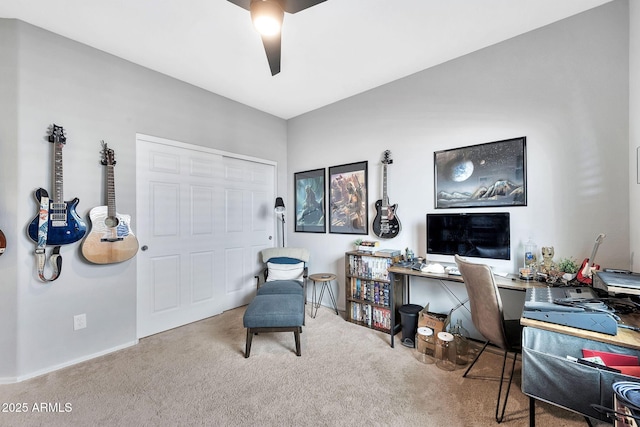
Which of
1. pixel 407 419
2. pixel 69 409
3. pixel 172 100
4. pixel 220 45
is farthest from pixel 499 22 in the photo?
pixel 69 409

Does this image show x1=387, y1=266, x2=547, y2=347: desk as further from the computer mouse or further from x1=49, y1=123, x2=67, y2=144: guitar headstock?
x1=49, y1=123, x2=67, y2=144: guitar headstock

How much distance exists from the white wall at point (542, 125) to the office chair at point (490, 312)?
741 mm

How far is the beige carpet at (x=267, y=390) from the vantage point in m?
1.60

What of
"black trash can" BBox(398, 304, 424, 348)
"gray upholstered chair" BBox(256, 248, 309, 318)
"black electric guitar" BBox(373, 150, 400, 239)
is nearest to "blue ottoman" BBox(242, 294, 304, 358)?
"gray upholstered chair" BBox(256, 248, 309, 318)

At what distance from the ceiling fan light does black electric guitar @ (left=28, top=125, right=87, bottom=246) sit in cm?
192

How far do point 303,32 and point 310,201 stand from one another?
2.12 metres

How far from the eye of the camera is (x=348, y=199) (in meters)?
3.41

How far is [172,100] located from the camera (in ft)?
9.52

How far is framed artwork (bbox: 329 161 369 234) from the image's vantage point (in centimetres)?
326

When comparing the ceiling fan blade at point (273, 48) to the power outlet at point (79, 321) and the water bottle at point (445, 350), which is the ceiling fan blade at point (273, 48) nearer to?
the water bottle at point (445, 350)

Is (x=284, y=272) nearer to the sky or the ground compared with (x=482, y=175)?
nearer to the ground

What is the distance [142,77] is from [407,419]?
368 cm

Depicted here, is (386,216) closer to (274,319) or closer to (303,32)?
(274,319)

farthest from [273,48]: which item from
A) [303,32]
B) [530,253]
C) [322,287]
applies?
[322,287]
